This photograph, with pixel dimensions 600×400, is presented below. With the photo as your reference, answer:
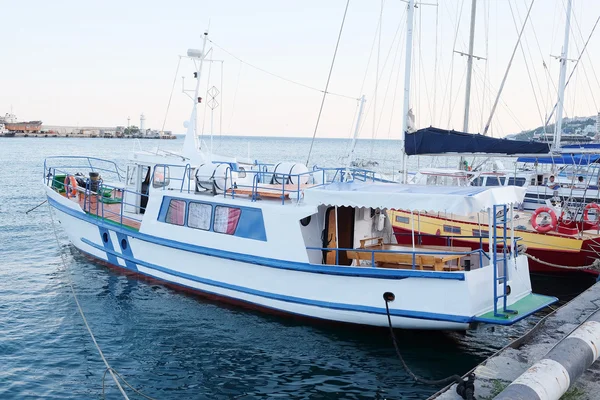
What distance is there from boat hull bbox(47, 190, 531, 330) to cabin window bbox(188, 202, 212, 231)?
0.55 metres

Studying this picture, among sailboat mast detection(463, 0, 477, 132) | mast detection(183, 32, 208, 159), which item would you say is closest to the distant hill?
sailboat mast detection(463, 0, 477, 132)

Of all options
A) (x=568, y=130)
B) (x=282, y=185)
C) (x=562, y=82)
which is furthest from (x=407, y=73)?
(x=568, y=130)

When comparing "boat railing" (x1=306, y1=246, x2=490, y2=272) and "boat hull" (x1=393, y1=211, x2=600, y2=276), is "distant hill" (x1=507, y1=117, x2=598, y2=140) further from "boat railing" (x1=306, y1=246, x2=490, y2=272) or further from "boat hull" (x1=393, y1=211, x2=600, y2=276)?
"boat railing" (x1=306, y1=246, x2=490, y2=272)

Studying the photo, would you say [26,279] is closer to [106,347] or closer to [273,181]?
[106,347]

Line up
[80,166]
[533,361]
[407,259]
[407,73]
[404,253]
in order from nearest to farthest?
[533,361]
[404,253]
[407,259]
[407,73]
[80,166]

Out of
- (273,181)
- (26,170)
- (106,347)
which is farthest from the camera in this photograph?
(26,170)

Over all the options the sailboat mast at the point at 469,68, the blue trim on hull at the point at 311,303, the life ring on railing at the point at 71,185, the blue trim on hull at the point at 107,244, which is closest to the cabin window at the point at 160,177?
the blue trim on hull at the point at 107,244

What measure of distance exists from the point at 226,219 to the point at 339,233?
2773 mm

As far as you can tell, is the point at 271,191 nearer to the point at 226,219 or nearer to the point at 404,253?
the point at 226,219

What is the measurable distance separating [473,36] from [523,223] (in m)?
8.24

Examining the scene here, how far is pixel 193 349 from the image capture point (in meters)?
11.8

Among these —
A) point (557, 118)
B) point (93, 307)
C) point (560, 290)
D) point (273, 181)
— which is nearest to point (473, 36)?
point (557, 118)

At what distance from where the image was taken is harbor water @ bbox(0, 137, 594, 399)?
1019 centimetres

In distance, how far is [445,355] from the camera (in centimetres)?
1148
